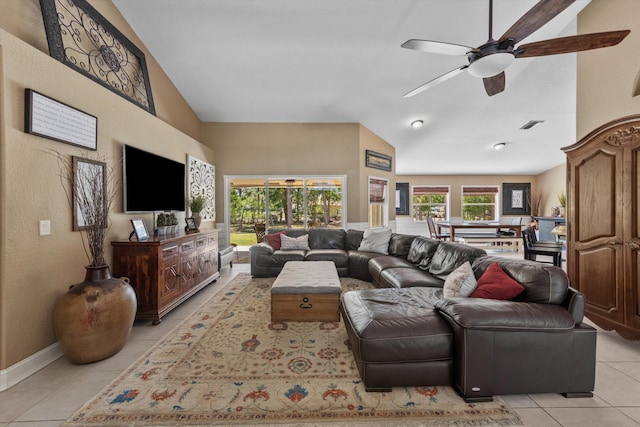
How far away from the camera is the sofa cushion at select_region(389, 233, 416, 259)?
464 centimetres

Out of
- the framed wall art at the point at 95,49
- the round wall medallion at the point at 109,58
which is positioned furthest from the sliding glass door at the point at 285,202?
the round wall medallion at the point at 109,58

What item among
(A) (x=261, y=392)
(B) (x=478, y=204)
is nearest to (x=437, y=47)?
(A) (x=261, y=392)

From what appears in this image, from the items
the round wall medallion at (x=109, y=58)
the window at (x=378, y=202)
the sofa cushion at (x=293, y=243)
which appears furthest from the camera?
the window at (x=378, y=202)

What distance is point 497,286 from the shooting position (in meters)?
2.18

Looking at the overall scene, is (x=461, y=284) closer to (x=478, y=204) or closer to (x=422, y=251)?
(x=422, y=251)

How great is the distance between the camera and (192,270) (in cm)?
385

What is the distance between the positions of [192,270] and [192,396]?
2223 mm

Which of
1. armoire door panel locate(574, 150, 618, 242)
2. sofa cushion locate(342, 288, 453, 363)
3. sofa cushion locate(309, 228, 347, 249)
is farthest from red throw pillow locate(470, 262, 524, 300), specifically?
sofa cushion locate(309, 228, 347, 249)

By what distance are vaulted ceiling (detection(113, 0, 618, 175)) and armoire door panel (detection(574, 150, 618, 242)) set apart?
1.51 m

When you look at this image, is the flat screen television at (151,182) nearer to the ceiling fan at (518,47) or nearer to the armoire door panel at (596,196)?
the ceiling fan at (518,47)

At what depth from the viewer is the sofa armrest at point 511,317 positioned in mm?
1790

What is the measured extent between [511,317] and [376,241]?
3281 mm

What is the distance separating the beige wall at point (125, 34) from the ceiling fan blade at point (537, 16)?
3953 mm

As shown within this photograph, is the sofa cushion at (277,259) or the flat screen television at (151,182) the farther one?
the sofa cushion at (277,259)
